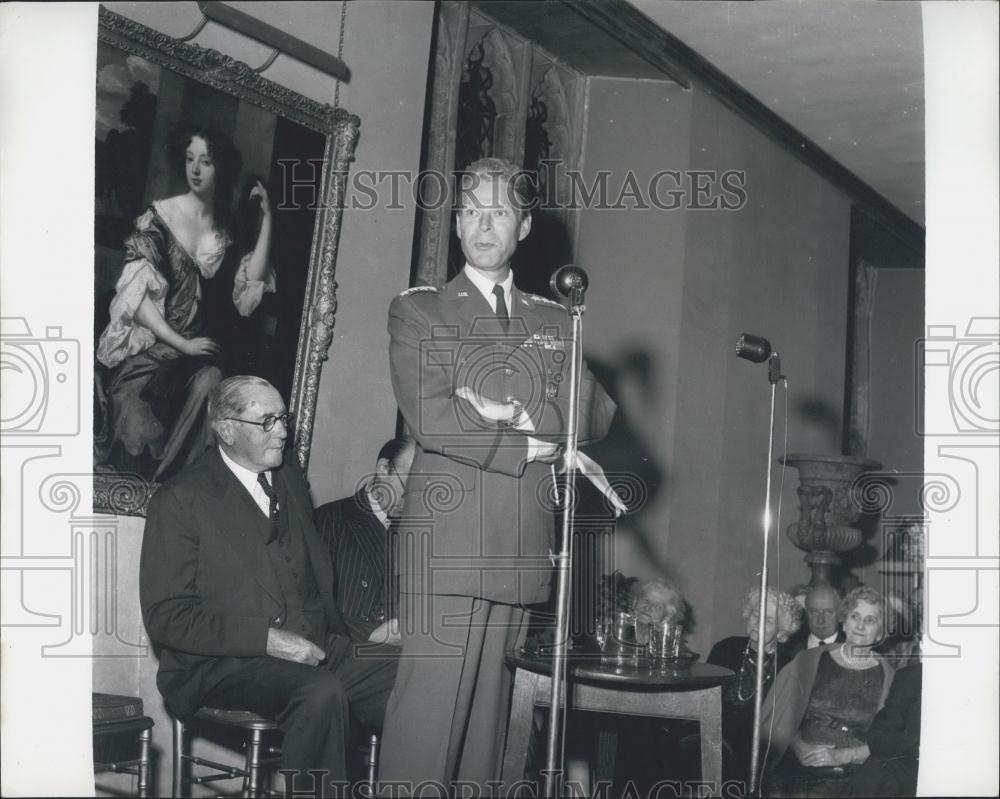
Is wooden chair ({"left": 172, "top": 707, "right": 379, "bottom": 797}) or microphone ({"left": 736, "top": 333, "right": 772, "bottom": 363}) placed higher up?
microphone ({"left": 736, "top": 333, "right": 772, "bottom": 363})

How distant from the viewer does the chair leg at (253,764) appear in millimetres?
3707

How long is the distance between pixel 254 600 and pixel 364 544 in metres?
0.80

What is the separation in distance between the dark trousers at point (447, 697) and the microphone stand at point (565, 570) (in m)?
0.20

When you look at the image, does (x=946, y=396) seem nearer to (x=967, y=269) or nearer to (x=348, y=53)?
(x=967, y=269)

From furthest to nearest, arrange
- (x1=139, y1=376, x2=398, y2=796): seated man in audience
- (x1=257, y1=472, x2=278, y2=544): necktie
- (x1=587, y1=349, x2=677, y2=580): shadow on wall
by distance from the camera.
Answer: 1. (x1=587, y1=349, x2=677, y2=580): shadow on wall
2. (x1=257, y1=472, x2=278, y2=544): necktie
3. (x1=139, y1=376, x2=398, y2=796): seated man in audience

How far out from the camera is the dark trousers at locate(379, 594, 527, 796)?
10.1ft

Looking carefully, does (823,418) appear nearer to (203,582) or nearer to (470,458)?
(203,582)

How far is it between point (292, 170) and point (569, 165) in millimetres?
2149

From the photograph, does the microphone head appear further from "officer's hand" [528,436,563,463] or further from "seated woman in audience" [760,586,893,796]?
"seated woman in audience" [760,586,893,796]

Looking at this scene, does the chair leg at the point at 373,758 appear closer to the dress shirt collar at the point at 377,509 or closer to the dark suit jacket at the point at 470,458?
the dress shirt collar at the point at 377,509

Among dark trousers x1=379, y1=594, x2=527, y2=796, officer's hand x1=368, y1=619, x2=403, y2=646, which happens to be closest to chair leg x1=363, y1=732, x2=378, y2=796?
officer's hand x1=368, y1=619, x2=403, y2=646

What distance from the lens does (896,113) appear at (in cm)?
661

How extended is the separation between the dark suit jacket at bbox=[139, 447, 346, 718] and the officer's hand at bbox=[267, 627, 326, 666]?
0.03m

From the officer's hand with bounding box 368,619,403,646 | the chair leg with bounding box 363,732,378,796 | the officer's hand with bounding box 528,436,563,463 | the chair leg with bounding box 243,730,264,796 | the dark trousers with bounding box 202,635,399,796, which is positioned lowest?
the chair leg with bounding box 363,732,378,796
